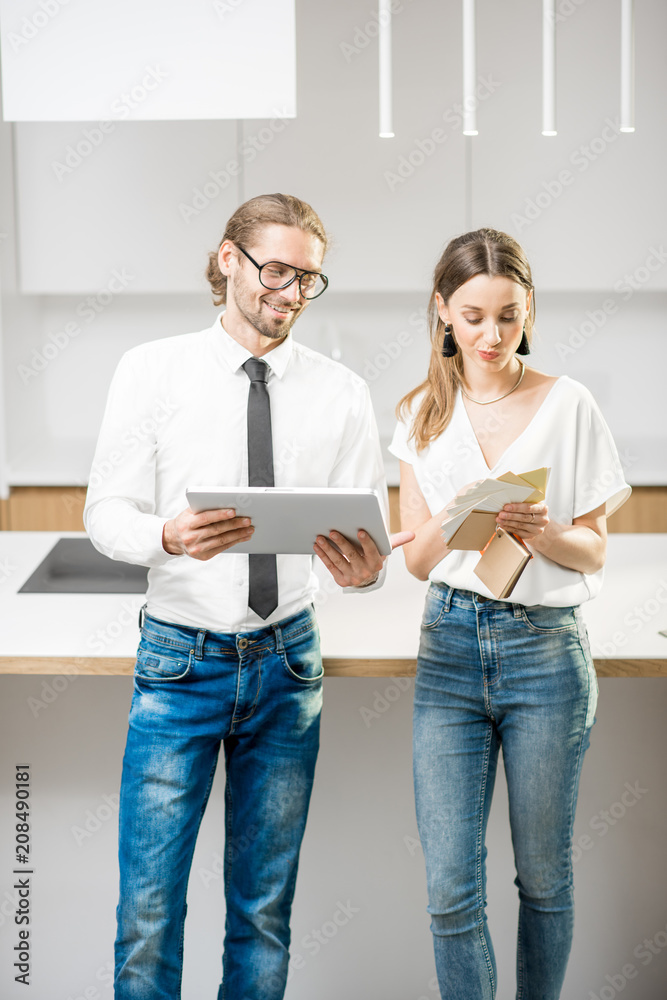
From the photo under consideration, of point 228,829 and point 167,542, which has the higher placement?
point 167,542

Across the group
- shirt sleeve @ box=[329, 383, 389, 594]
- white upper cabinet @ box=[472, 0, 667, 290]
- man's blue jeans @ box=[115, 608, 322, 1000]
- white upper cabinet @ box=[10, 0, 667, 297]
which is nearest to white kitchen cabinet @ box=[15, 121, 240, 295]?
white upper cabinet @ box=[10, 0, 667, 297]

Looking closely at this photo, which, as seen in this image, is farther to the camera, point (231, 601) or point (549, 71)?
point (549, 71)

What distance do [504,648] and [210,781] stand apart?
567 millimetres

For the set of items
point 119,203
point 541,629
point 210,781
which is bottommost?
point 210,781

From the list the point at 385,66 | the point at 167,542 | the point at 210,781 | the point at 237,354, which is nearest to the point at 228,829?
the point at 210,781

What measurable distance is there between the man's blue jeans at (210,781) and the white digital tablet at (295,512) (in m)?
0.19

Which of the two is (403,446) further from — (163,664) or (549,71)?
(549,71)

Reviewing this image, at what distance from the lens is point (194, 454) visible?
1.59 metres

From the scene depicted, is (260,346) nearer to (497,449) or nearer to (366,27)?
(497,449)

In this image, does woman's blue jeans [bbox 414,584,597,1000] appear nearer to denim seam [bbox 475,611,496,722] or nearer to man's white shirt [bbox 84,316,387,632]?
denim seam [bbox 475,611,496,722]

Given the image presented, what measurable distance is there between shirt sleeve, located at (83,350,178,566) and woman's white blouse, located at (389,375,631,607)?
484 millimetres

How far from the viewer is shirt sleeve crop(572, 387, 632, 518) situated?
156cm

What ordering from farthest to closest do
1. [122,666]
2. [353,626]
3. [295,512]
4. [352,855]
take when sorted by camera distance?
1. [352,855]
2. [353,626]
3. [122,666]
4. [295,512]

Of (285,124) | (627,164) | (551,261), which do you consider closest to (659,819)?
(551,261)
